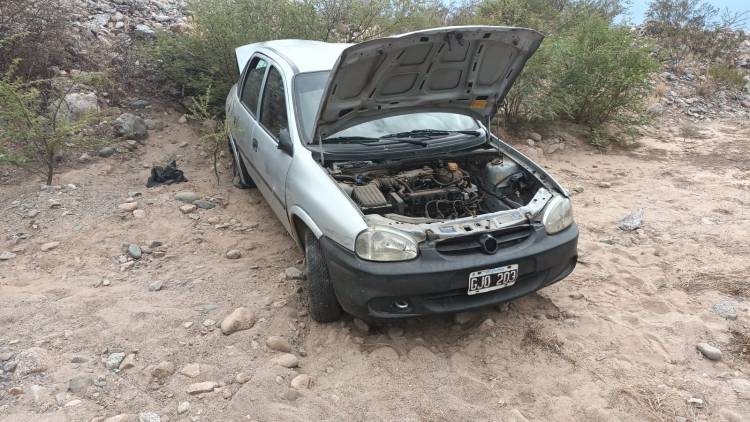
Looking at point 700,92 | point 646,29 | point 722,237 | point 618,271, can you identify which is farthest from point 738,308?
point 646,29

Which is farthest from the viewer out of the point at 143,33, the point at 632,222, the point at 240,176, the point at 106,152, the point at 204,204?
the point at 143,33

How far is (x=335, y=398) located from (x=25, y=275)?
271 cm

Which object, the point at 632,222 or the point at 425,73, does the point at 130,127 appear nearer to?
the point at 425,73

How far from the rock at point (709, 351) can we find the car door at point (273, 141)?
110 inches

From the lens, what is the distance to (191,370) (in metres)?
2.99

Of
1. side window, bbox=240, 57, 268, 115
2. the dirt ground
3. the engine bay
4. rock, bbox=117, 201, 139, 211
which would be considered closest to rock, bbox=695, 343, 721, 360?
the dirt ground

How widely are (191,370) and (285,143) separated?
1631 mm

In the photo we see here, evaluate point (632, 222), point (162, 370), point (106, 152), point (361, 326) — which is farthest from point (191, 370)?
point (632, 222)

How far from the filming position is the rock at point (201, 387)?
9.29 feet

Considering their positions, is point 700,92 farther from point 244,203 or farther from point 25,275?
point 25,275

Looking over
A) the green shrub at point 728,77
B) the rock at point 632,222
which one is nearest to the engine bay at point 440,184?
the rock at point 632,222

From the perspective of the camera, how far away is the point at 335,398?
9.35 ft

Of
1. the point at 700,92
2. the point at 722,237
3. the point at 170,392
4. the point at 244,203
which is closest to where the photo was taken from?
the point at 170,392

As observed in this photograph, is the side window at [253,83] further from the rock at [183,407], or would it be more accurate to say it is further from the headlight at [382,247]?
the rock at [183,407]
